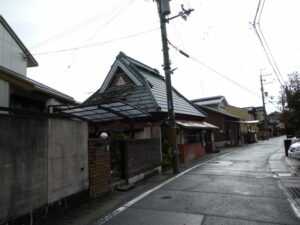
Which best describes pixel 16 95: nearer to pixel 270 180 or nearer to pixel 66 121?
pixel 66 121

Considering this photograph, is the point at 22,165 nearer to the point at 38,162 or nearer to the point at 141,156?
the point at 38,162

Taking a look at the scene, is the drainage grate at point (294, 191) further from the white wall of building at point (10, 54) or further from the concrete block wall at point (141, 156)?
the white wall of building at point (10, 54)

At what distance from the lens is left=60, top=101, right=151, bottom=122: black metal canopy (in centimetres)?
771

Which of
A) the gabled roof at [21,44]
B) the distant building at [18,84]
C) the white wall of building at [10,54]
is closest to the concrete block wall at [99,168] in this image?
the distant building at [18,84]

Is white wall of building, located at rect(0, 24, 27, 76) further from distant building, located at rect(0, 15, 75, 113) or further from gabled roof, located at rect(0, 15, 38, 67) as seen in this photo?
gabled roof, located at rect(0, 15, 38, 67)

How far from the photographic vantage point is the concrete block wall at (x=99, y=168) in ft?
19.6

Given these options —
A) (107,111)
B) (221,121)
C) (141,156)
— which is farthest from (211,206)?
(221,121)

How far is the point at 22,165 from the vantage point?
4.03 m

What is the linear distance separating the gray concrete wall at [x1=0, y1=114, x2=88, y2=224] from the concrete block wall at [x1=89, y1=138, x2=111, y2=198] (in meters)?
0.21

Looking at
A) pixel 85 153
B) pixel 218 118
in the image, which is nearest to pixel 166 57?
pixel 85 153

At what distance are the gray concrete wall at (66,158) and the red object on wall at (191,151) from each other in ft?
28.8

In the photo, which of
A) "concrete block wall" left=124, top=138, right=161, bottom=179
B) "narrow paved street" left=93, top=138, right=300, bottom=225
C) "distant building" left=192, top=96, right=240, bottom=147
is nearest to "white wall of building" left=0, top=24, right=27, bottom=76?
"concrete block wall" left=124, top=138, right=161, bottom=179

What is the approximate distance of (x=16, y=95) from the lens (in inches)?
267

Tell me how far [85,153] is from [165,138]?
24.3ft
